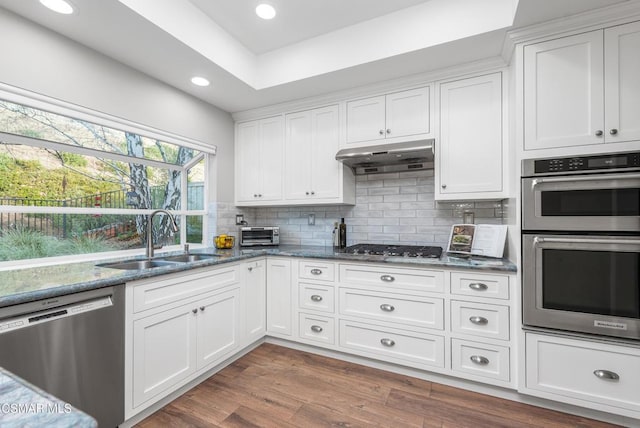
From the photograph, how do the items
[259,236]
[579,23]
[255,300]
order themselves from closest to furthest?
1. [579,23]
2. [255,300]
3. [259,236]

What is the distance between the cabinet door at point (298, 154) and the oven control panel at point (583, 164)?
6.07ft

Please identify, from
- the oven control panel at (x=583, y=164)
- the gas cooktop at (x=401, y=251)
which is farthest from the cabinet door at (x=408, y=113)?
the gas cooktop at (x=401, y=251)

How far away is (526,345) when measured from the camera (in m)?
1.96

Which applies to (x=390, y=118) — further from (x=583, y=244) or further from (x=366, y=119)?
(x=583, y=244)

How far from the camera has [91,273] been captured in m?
1.77

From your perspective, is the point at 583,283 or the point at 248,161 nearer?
the point at 583,283

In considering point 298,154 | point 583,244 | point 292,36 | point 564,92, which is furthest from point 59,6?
point 583,244

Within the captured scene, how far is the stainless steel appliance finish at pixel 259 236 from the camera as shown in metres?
3.27

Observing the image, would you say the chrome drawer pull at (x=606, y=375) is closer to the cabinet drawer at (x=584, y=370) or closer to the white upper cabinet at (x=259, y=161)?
the cabinet drawer at (x=584, y=370)

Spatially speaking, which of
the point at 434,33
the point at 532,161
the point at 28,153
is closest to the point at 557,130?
the point at 532,161

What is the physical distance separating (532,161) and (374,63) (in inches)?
52.3

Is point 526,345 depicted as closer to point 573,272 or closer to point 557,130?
point 573,272

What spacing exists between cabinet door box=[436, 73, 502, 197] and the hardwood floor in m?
1.49

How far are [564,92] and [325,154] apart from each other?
185cm
